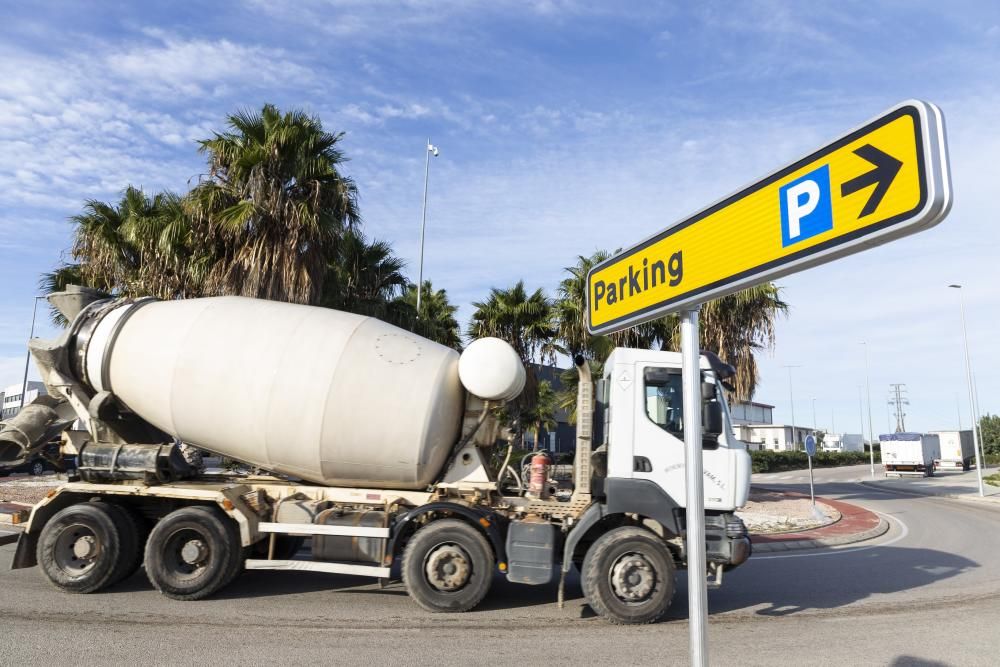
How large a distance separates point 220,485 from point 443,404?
9.84 ft

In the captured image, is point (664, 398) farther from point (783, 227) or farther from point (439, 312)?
point (439, 312)

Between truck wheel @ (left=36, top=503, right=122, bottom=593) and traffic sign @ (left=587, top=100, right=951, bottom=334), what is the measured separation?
767 centimetres

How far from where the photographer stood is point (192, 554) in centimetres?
769

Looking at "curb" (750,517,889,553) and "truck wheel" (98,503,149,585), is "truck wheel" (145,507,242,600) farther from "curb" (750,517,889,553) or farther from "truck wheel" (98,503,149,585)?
"curb" (750,517,889,553)

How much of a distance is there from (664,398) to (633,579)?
A: 204 centimetres

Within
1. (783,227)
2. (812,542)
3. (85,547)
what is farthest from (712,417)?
(812,542)

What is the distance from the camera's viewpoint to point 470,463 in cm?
801

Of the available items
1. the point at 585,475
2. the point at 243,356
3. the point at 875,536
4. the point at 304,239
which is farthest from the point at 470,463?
the point at 875,536

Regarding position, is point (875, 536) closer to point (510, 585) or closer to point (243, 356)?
point (510, 585)

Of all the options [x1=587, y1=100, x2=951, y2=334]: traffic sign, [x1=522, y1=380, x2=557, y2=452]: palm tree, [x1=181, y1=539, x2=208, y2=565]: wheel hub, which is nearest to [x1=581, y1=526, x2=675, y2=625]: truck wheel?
[x1=181, y1=539, x2=208, y2=565]: wheel hub

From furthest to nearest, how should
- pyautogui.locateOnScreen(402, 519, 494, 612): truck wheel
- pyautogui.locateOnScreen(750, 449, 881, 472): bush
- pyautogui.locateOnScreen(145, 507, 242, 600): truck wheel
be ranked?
pyautogui.locateOnScreen(750, 449, 881, 472): bush < pyautogui.locateOnScreen(145, 507, 242, 600): truck wheel < pyautogui.locateOnScreen(402, 519, 494, 612): truck wheel

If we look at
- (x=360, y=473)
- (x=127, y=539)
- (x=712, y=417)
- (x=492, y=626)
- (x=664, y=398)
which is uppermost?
(x=664, y=398)

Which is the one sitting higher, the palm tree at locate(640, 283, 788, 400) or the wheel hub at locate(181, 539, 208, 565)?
the palm tree at locate(640, 283, 788, 400)

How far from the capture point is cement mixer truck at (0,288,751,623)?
731 centimetres
